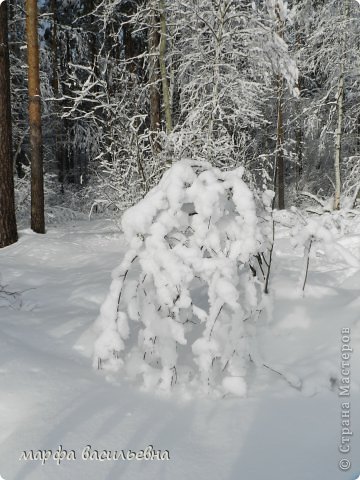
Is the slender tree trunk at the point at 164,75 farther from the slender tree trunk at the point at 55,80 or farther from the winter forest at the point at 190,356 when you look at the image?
the slender tree trunk at the point at 55,80

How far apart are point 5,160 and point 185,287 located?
6373 mm

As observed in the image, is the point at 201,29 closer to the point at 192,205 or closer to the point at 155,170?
the point at 155,170

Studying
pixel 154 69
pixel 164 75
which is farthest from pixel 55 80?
pixel 164 75

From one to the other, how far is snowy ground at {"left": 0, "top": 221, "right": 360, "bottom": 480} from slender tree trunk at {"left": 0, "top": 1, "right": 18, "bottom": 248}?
4.23 m

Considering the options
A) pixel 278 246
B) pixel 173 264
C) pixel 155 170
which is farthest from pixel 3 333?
pixel 155 170

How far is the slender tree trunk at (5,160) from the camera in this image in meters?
7.47

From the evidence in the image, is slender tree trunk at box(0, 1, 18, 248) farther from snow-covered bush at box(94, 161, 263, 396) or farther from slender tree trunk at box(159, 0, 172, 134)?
snow-covered bush at box(94, 161, 263, 396)

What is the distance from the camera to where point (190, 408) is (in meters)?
2.36

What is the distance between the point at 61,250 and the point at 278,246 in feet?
12.4

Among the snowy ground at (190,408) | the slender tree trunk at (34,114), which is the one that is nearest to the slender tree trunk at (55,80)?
the slender tree trunk at (34,114)

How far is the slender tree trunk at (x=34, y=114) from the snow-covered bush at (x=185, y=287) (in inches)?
257

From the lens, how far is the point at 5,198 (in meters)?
7.66

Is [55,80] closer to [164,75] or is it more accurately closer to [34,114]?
[34,114]

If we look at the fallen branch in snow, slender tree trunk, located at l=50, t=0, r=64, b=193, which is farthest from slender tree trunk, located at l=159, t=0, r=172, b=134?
slender tree trunk, located at l=50, t=0, r=64, b=193
